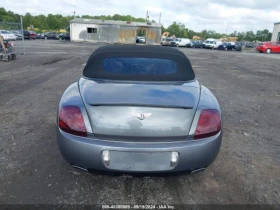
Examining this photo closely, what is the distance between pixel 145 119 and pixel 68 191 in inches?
47.6

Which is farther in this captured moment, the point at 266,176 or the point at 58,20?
the point at 58,20

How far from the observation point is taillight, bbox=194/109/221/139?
2.15 meters

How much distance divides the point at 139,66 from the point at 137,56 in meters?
0.18

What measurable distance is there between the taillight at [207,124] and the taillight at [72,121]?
3.51 feet

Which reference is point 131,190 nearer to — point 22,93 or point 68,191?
point 68,191

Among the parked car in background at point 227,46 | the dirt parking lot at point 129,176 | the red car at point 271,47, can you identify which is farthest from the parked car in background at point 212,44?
the dirt parking lot at point 129,176

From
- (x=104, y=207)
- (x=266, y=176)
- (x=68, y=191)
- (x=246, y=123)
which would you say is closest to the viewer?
(x=104, y=207)

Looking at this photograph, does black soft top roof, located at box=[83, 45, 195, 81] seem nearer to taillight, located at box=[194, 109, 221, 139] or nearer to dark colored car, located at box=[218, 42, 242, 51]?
taillight, located at box=[194, 109, 221, 139]

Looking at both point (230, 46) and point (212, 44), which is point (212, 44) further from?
point (230, 46)

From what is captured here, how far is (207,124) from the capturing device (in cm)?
218

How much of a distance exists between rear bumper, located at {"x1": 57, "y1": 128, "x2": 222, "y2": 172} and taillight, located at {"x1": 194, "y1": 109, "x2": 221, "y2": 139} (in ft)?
0.19

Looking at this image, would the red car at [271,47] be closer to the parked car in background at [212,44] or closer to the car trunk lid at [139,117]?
the parked car in background at [212,44]

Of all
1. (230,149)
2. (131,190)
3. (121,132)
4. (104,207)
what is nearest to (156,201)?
(131,190)

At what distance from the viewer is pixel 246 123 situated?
4652 mm
